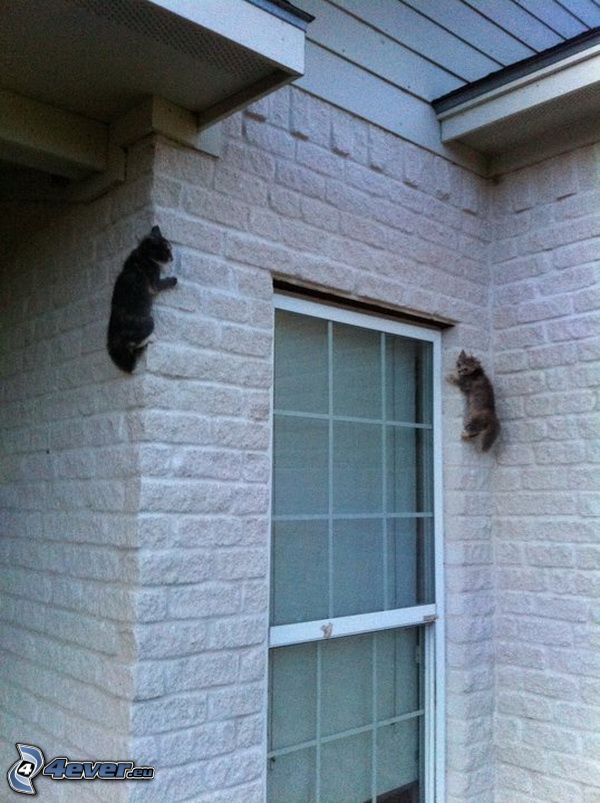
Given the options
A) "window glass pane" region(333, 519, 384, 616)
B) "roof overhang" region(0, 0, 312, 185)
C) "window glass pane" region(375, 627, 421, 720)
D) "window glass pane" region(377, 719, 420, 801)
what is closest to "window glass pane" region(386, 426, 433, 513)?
"window glass pane" region(333, 519, 384, 616)

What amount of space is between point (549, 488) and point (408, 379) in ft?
2.19

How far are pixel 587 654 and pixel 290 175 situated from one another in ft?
6.33

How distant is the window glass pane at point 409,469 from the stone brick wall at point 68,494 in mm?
1056

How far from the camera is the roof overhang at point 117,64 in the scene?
1620mm

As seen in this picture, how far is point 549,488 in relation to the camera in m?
2.70

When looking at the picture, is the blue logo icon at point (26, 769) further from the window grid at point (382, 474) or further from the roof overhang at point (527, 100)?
the roof overhang at point (527, 100)

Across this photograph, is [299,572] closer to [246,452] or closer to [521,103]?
[246,452]

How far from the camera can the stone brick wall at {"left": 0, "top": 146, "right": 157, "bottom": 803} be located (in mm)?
1878

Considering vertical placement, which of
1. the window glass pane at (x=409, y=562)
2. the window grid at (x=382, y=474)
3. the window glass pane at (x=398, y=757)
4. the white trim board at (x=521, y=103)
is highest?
the white trim board at (x=521, y=103)

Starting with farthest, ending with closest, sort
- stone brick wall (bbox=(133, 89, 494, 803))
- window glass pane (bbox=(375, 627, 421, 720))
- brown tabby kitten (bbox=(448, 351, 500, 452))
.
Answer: brown tabby kitten (bbox=(448, 351, 500, 452)), window glass pane (bbox=(375, 627, 421, 720)), stone brick wall (bbox=(133, 89, 494, 803))

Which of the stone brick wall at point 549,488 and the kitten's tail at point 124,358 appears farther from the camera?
the stone brick wall at point 549,488

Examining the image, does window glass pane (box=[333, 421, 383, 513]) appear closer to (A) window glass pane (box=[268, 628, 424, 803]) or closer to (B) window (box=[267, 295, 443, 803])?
(B) window (box=[267, 295, 443, 803])

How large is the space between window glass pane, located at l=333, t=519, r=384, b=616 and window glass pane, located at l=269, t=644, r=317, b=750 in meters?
0.19

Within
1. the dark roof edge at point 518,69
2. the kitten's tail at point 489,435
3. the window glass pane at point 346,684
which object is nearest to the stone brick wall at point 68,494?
the window glass pane at point 346,684
